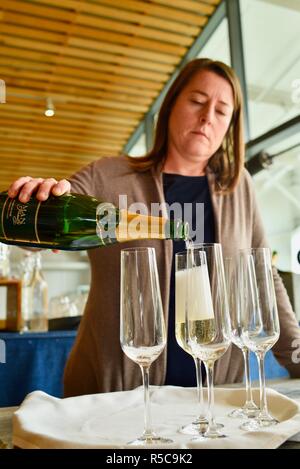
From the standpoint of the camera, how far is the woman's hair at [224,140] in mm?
1427

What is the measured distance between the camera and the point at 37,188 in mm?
914

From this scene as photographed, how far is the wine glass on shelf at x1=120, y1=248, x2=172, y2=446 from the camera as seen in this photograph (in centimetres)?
68

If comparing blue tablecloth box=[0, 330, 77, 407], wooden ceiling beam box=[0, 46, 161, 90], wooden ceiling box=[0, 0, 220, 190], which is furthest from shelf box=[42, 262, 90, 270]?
blue tablecloth box=[0, 330, 77, 407]

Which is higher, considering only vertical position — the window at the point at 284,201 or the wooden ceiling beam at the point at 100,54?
the wooden ceiling beam at the point at 100,54

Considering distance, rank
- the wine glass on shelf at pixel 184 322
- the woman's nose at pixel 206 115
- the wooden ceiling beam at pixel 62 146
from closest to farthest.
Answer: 1. the wine glass on shelf at pixel 184 322
2. the woman's nose at pixel 206 115
3. the wooden ceiling beam at pixel 62 146

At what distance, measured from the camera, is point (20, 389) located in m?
2.10

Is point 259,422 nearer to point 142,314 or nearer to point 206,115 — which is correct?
point 142,314

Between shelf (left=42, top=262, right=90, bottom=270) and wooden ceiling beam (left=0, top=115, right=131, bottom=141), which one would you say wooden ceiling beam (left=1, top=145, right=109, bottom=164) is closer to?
wooden ceiling beam (left=0, top=115, right=131, bottom=141)

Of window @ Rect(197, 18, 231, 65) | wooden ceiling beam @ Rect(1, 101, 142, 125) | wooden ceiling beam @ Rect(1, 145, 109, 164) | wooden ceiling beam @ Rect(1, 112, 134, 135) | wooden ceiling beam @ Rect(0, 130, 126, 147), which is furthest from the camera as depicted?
wooden ceiling beam @ Rect(1, 145, 109, 164)

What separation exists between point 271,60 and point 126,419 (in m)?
3.00

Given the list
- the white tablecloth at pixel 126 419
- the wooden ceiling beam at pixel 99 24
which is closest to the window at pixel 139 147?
the wooden ceiling beam at pixel 99 24

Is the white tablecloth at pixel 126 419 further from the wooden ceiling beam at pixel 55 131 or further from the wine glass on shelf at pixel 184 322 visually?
the wooden ceiling beam at pixel 55 131

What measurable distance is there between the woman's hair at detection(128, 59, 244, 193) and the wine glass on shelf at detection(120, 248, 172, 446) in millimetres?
745

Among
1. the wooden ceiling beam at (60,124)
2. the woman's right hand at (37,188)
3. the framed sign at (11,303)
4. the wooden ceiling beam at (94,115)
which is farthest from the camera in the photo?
the wooden ceiling beam at (60,124)
